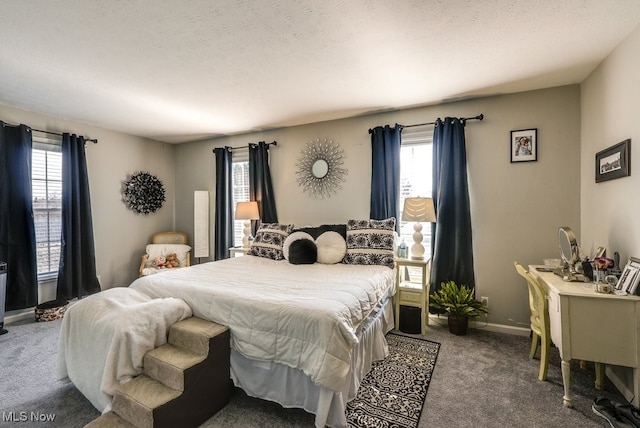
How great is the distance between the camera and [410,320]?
3.04 m

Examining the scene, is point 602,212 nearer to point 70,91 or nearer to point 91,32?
point 91,32

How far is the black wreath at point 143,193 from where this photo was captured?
4570mm

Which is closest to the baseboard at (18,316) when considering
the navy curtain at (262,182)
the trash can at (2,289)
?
the trash can at (2,289)

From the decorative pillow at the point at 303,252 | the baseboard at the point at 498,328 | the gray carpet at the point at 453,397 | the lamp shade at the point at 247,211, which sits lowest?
the gray carpet at the point at 453,397

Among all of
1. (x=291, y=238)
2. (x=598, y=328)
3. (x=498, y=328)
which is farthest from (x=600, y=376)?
(x=291, y=238)

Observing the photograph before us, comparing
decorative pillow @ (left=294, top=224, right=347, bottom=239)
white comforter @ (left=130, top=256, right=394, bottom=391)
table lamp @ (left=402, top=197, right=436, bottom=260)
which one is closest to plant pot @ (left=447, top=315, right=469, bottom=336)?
table lamp @ (left=402, top=197, right=436, bottom=260)

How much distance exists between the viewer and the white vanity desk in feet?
5.83

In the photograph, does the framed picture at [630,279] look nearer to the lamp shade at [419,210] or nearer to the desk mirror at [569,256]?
the desk mirror at [569,256]

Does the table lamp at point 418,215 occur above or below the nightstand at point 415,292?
above

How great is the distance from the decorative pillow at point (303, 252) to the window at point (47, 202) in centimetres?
315

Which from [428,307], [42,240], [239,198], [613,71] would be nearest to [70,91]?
[42,240]

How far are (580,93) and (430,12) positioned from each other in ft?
6.90

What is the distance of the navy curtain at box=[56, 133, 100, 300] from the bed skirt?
3128mm

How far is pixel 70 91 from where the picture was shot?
9.55ft
